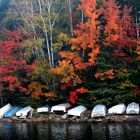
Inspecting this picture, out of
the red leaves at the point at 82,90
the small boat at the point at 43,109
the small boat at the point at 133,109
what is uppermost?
the red leaves at the point at 82,90

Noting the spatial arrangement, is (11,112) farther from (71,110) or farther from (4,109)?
(71,110)

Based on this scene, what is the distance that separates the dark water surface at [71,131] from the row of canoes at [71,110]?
314 centimetres

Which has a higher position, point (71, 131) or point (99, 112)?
point (71, 131)

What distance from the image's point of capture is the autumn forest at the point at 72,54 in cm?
4684

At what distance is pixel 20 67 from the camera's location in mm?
54469

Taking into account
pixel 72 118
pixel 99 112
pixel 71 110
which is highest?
pixel 99 112

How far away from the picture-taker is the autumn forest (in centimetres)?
4684

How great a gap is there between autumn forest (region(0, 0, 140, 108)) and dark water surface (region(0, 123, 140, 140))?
7896 mm

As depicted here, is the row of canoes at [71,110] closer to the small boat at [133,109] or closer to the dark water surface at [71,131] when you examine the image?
the small boat at [133,109]

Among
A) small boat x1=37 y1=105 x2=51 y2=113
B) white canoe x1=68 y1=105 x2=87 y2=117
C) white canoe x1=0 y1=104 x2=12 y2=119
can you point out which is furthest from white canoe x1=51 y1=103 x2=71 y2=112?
white canoe x1=0 y1=104 x2=12 y2=119

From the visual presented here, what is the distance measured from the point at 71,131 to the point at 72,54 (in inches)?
637

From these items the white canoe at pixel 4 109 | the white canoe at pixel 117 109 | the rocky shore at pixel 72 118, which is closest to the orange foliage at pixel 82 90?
the rocky shore at pixel 72 118

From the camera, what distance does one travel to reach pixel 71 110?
44.9 metres

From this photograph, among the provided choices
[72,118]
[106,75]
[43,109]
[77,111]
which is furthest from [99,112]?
[43,109]
